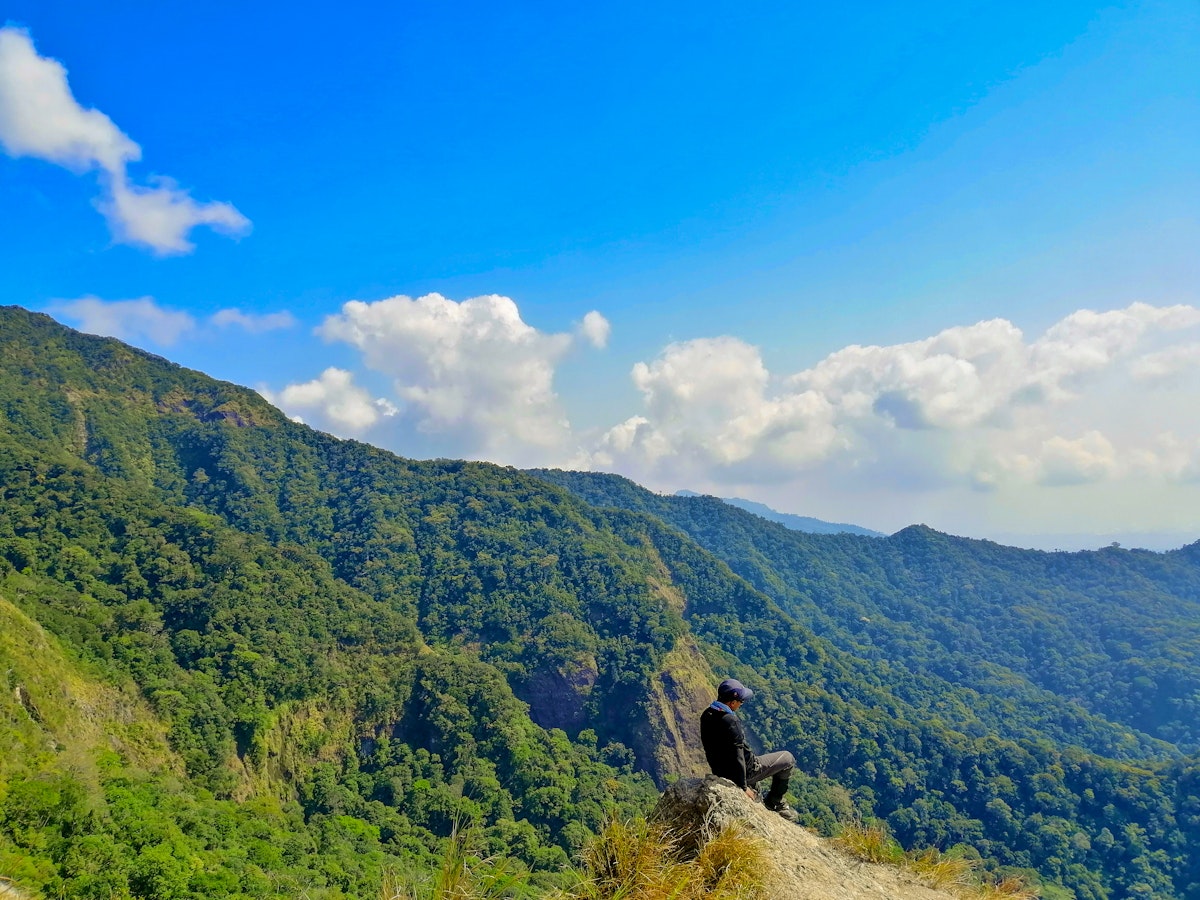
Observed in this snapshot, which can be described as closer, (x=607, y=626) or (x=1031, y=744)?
(x=1031, y=744)

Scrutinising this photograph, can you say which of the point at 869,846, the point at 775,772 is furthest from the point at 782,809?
the point at 869,846

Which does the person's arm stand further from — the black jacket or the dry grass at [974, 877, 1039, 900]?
the dry grass at [974, 877, 1039, 900]

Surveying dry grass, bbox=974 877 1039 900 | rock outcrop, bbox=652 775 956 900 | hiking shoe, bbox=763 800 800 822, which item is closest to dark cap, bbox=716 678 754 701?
rock outcrop, bbox=652 775 956 900

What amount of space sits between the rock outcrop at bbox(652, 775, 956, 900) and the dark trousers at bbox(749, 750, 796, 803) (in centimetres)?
35

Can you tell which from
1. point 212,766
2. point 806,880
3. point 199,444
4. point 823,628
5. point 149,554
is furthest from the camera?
point 823,628

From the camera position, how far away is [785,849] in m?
6.51

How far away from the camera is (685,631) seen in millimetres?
95438

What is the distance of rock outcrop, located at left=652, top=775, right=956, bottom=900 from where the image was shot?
19.8 ft

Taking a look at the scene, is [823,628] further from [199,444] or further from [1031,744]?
[199,444]

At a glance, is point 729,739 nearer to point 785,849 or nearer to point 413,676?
point 785,849

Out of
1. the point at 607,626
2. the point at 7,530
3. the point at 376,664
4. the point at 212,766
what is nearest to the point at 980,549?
the point at 607,626

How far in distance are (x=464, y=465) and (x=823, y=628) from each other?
9100 cm

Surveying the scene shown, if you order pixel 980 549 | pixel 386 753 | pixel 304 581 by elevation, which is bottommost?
pixel 386 753

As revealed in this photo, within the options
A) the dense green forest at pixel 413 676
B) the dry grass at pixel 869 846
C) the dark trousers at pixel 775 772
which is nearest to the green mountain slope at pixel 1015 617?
the dense green forest at pixel 413 676
